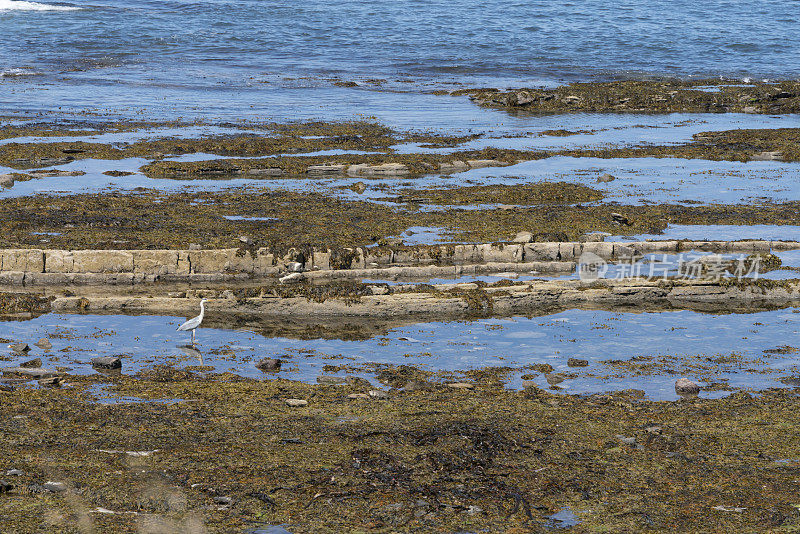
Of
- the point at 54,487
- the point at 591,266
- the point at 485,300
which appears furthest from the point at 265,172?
the point at 54,487

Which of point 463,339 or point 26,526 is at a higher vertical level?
point 26,526

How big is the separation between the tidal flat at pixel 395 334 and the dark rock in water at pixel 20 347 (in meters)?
0.13

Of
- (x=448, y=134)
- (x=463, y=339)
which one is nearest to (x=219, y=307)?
(x=463, y=339)

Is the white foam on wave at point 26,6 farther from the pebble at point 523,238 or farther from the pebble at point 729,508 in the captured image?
the pebble at point 729,508

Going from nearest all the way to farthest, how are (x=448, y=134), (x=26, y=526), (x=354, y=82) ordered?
(x=26, y=526)
(x=448, y=134)
(x=354, y=82)

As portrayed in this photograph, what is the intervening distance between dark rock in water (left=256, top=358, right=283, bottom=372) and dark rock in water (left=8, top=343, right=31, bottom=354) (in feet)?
9.04

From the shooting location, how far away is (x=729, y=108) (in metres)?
30.1

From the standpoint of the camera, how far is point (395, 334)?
11.8 meters

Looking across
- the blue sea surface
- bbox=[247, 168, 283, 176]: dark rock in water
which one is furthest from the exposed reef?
bbox=[247, 168, 283, 176]: dark rock in water

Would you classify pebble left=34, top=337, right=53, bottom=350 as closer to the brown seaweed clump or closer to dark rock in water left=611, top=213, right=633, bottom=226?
the brown seaweed clump

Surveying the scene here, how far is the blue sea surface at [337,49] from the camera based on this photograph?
32500mm

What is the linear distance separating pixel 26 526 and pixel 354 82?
31.2m

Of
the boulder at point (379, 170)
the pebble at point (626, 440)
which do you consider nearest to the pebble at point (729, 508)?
the pebble at point (626, 440)

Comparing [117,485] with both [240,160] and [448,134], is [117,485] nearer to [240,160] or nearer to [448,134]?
[240,160]
